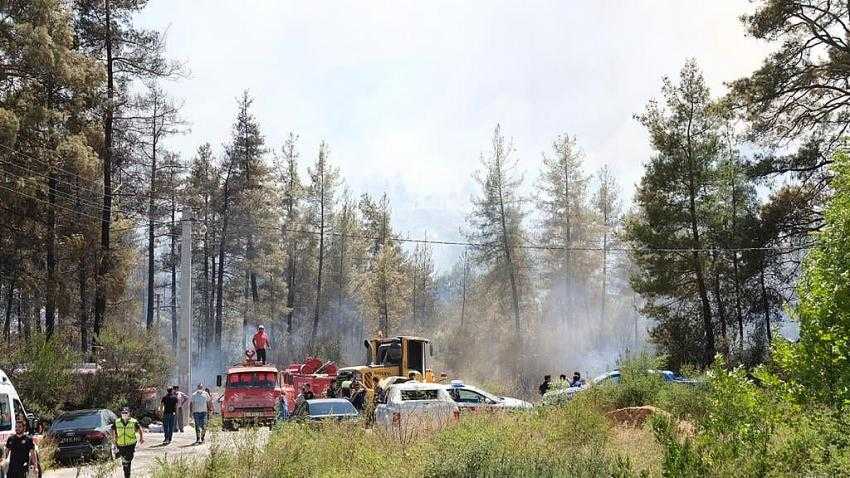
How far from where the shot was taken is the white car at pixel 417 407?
17.5m

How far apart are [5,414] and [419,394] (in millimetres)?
9154

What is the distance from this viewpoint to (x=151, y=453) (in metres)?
22.2

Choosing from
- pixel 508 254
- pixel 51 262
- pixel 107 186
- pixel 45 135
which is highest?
pixel 45 135

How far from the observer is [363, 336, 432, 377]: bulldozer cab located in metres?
31.7

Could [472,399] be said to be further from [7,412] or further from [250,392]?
[250,392]

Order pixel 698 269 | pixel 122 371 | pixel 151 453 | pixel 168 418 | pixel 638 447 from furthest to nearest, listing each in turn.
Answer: pixel 698 269 → pixel 122 371 → pixel 168 418 → pixel 151 453 → pixel 638 447

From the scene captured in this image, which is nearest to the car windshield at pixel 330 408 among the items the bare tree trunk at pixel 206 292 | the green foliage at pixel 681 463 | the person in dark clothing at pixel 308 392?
the person in dark clothing at pixel 308 392

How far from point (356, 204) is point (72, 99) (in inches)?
1677

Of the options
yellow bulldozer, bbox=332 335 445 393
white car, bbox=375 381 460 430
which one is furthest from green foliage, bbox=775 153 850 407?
yellow bulldozer, bbox=332 335 445 393

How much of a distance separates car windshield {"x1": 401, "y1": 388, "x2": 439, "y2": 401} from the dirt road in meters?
4.80

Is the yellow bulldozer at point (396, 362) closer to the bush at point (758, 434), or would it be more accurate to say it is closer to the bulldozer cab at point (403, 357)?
the bulldozer cab at point (403, 357)

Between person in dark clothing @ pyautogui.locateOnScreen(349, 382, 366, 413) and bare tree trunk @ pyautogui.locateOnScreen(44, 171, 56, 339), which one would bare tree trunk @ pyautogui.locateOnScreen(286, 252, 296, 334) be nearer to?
bare tree trunk @ pyautogui.locateOnScreen(44, 171, 56, 339)

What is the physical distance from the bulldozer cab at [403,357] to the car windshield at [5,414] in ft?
53.9

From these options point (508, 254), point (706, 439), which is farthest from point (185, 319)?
point (508, 254)
